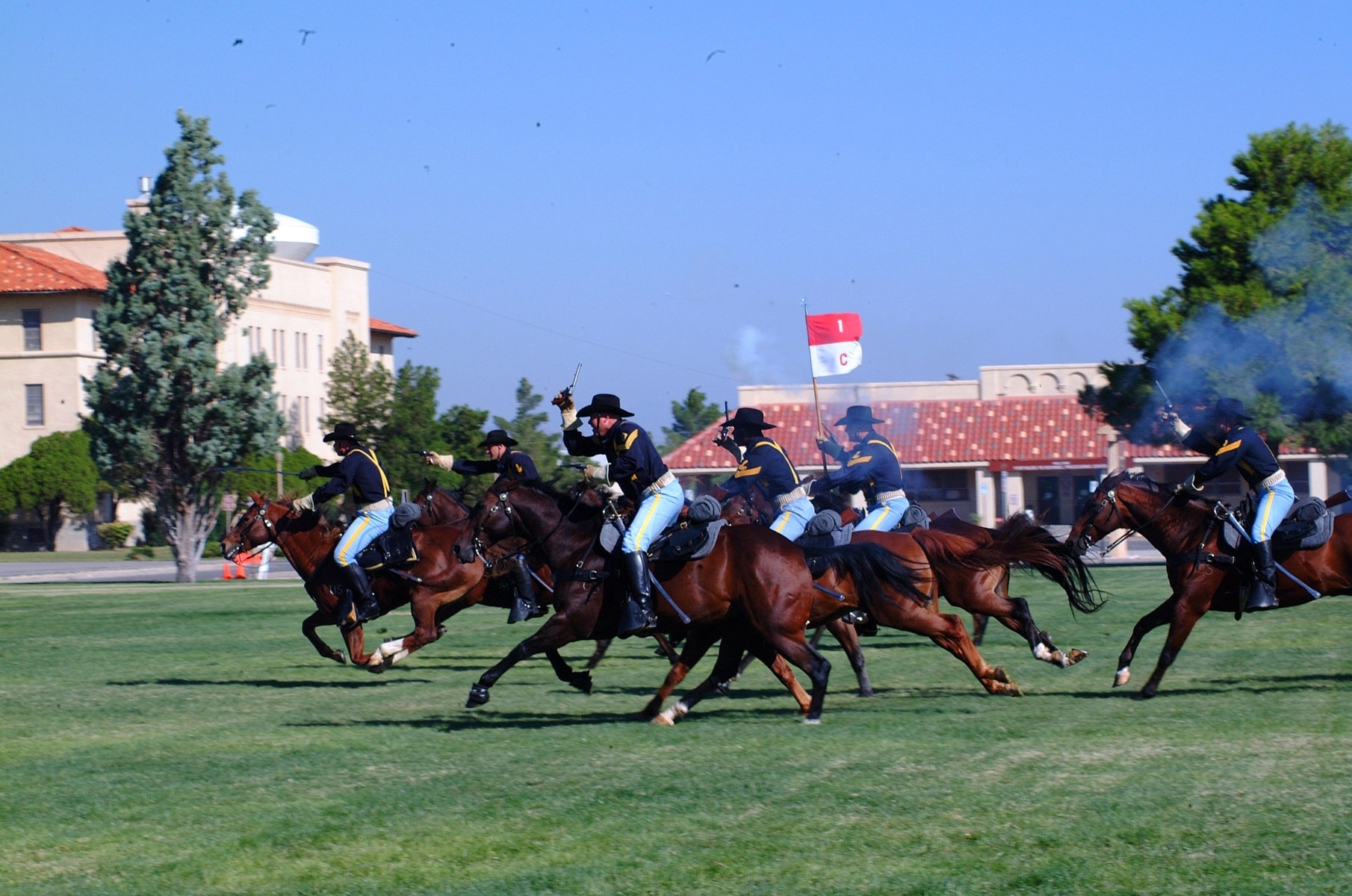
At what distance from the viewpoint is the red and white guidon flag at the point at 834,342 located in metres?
25.3

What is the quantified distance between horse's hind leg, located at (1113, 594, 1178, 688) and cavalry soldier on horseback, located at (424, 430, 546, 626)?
17.5 feet

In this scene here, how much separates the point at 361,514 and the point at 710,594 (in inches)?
195

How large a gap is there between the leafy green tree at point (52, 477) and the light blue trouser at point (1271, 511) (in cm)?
5682

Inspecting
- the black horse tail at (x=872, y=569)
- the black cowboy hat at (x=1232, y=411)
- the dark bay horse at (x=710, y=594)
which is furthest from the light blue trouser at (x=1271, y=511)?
the dark bay horse at (x=710, y=594)

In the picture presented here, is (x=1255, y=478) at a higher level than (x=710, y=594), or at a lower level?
higher

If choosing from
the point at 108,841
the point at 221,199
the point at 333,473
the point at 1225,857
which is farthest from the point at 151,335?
the point at 1225,857

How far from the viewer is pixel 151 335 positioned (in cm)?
3959

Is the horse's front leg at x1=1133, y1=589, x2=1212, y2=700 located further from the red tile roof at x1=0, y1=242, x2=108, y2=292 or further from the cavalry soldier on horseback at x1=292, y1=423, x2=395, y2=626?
the red tile roof at x1=0, y1=242, x2=108, y2=292

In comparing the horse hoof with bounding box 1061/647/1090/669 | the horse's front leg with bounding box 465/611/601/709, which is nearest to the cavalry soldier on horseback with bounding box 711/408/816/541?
the horse's front leg with bounding box 465/611/601/709

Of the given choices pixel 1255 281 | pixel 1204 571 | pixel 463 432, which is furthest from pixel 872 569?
pixel 463 432

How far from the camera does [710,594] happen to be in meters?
10.9

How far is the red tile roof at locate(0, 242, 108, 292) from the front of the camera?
62594 millimetres

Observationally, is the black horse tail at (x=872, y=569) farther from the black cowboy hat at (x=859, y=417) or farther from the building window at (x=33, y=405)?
the building window at (x=33, y=405)

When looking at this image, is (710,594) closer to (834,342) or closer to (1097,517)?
(1097,517)
